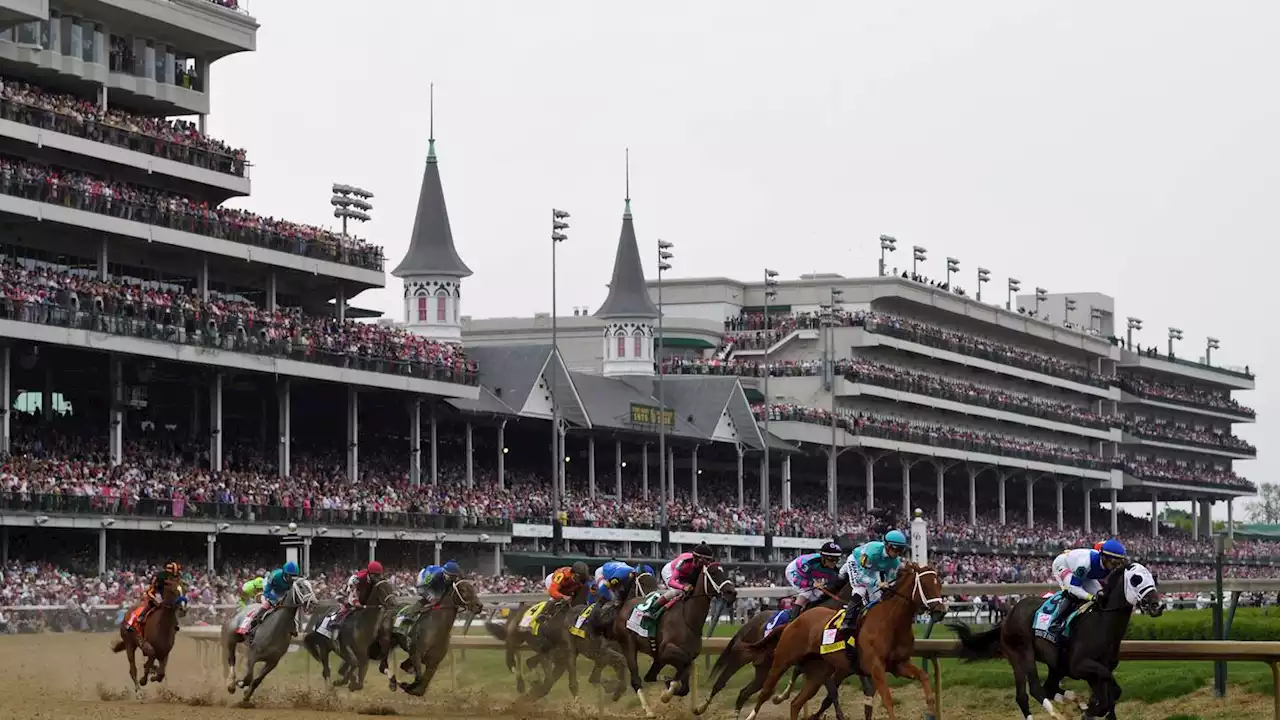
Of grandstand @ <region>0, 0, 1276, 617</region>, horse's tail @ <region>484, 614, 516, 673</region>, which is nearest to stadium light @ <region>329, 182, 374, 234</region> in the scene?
grandstand @ <region>0, 0, 1276, 617</region>

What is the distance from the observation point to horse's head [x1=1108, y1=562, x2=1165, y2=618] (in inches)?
653

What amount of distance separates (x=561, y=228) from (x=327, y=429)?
321 inches

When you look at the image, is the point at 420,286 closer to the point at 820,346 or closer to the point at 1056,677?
the point at 820,346

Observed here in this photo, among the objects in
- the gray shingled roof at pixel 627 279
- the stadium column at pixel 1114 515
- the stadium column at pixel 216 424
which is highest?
the gray shingled roof at pixel 627 279

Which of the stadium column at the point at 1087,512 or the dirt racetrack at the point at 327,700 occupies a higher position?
the dirt racetrack at the point at 327,700

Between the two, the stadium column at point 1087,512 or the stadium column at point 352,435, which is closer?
the stadium column at point 352,435

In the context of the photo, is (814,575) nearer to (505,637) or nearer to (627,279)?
(505,637)

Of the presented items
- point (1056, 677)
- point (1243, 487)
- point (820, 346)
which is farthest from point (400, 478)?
point (1243, 487)

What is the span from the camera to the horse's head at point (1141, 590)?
1658 cm

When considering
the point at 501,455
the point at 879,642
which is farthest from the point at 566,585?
the point at 501,455

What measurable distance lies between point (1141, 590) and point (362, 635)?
32.0 feet

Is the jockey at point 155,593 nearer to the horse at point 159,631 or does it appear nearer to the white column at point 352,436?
the horse at point 159,631

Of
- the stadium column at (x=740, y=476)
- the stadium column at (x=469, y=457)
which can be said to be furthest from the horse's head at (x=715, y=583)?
the stadium column at (x=740, y=476)

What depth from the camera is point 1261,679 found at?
68.0ft
